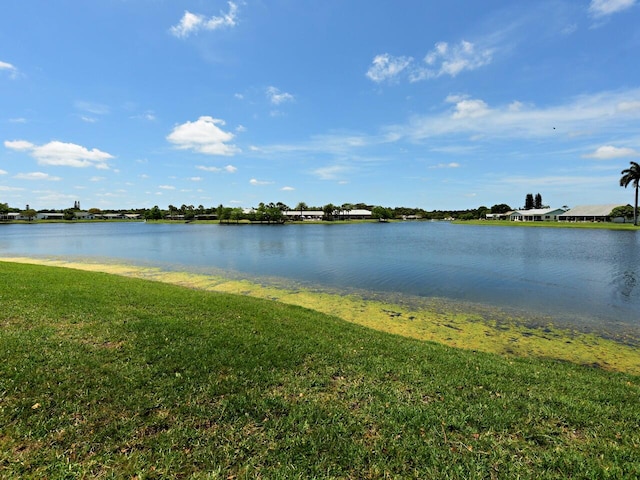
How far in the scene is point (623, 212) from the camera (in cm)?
8944

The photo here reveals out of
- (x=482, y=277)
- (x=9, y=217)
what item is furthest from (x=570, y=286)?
(x=9, y=217)

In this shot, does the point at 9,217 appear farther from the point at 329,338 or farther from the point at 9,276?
the point at 329,338

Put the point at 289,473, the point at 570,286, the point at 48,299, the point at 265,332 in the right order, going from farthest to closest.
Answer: the point at 570,286 < the point at 48,299 < the point at 265,332 < the point at 289,473

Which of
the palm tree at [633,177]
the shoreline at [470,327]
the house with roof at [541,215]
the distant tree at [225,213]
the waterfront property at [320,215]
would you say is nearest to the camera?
the shoreline at [470,327]

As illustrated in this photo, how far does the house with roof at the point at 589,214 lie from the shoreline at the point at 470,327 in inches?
4477

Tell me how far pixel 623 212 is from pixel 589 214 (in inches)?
604

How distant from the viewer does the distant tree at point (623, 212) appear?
88.1 metres

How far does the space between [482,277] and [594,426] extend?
59.6 ft

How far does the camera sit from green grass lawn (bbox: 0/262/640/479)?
4.01m

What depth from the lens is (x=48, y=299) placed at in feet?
33.1

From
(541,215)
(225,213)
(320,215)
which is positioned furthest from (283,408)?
(320,215)

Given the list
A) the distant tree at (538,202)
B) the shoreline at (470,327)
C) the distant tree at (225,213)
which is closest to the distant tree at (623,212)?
the distant tree at (538,202)

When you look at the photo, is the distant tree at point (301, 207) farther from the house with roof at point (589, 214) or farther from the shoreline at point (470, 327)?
the shoreline at point (470, 327)

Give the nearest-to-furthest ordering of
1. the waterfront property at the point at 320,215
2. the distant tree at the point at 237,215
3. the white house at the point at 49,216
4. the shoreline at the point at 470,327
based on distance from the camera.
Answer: the shoreline at the point at 470,327 → the distant tree at the point at 237,215 → the waterfront property at the point at 320,215 → the white house at the point at 49,216
